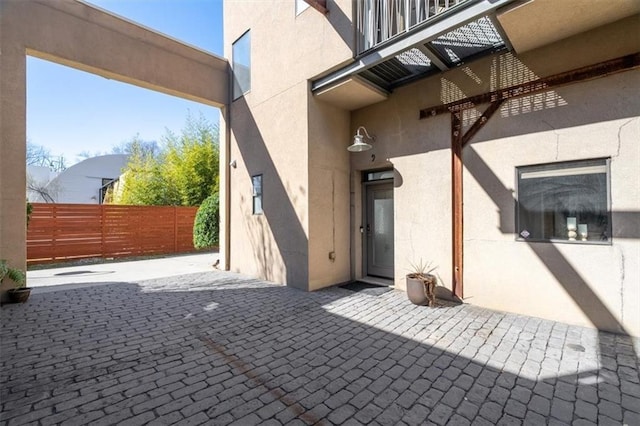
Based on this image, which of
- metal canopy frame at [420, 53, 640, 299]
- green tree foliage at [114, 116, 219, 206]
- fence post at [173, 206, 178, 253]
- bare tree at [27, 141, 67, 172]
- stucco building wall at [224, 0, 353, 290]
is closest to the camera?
metal canopy frame at [420, 53, 640, 299]

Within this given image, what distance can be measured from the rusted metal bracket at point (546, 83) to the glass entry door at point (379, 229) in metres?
1.79

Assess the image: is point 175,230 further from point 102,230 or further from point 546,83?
point 546,83

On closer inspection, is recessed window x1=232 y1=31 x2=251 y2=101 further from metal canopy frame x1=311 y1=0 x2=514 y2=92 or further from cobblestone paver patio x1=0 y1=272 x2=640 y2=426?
cobblestone paver patio x1=0 y1=272 x2=640 y2=426

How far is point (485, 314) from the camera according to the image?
408 cm

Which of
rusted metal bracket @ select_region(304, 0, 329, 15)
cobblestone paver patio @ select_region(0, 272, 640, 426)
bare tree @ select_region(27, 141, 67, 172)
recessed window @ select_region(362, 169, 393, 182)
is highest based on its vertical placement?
bare tree @ select_region(27, 141, 67, 172)

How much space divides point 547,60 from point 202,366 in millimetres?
5659

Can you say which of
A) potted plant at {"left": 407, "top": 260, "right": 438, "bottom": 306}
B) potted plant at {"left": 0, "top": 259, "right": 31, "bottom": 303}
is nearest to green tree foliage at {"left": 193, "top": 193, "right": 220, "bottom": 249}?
potted plant at {"left": 0, "top": 259, "right": 31, "bottom": 303}

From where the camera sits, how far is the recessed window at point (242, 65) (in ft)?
22.5

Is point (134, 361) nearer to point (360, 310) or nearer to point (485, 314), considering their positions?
point (360, 310)

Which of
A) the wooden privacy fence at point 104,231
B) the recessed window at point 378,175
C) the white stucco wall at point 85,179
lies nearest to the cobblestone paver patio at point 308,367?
the recessed window at point 378,175

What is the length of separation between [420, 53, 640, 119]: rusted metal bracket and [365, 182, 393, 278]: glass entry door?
5.86 ft

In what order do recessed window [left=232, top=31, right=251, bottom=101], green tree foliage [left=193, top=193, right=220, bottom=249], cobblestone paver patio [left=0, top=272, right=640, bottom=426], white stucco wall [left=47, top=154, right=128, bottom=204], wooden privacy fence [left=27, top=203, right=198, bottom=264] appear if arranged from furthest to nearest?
1. white stucco wall [left=47, top=154, right=128, bottom=204]
2. green tree foliage [left=193, top=193, right=220, bottom=249]
3. wooden privacy fence [left=27, top=203, right=198, bottom=264]
4. recessed window [left=232, top=31, right=251, bottom=101]
5. cobblestone paver patio [left=0, top=272, right=640, bottom=426]

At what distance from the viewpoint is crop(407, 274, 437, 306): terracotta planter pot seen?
176 inches

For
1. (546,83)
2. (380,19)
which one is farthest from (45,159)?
(546,83)
